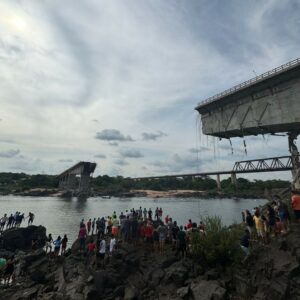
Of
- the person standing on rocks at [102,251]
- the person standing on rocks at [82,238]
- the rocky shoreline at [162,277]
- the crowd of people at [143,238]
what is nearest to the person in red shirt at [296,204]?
the rocky shoreline at [162,277]

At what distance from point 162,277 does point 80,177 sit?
432ft

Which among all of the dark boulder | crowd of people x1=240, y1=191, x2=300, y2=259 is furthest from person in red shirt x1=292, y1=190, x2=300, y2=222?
the dark boulder

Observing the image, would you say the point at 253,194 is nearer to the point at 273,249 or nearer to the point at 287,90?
the point at 287,90

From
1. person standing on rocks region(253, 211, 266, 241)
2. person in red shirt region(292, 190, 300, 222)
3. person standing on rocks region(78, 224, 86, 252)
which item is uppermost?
person in red shirt region(292, 190, 300, 222)

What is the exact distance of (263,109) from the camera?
3494 cm

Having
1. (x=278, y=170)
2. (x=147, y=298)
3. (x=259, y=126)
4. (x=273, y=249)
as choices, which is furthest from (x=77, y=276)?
(x=278, y=170)

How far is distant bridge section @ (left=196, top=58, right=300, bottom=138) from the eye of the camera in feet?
103

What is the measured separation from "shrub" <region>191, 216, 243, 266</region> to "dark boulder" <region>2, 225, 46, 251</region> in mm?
20468

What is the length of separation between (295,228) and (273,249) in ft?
8.72

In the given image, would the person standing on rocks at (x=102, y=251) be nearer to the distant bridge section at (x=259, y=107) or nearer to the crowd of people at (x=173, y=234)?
the crowd of people at (x=173, y=234)

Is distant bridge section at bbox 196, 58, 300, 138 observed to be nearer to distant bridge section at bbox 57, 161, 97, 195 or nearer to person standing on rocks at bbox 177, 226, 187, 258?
person standing on rocks at bbox 177, 226, 187, 258

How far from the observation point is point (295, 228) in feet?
55.7

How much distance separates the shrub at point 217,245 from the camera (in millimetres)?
15656

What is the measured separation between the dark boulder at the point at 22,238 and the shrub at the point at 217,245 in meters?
20.5
